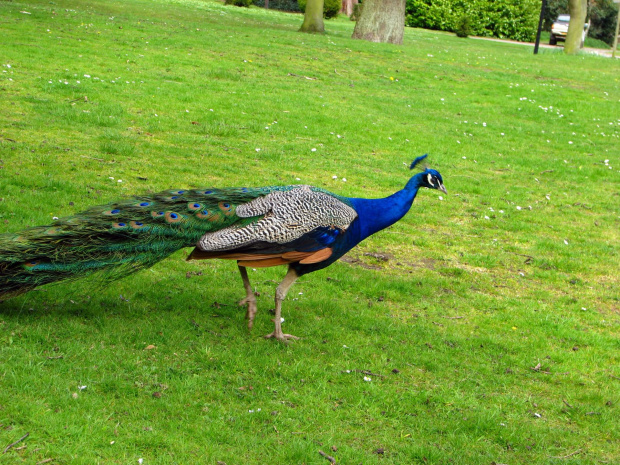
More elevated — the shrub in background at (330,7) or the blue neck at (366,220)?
the shrub in background at (330,7)

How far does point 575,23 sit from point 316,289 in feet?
83.4

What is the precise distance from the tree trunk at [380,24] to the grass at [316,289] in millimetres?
6537

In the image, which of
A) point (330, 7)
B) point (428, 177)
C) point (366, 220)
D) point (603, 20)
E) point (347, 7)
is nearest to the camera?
point (366, 220)

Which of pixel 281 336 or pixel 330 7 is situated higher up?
pixel 330 7

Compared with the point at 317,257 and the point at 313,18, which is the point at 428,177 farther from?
the point at 313,18

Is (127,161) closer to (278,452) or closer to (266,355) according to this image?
(266,355)

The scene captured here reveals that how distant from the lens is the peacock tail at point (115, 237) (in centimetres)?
501

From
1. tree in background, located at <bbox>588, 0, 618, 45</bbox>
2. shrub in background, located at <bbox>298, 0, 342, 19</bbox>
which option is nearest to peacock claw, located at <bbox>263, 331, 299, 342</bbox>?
shrub in background, located at <bbox>298, 0, 342, 19</bbox>

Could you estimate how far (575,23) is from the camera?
1098 inches

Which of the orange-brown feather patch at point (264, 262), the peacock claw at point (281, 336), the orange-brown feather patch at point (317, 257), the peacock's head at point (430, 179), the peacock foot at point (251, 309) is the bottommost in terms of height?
the peacock claw at point (281, 336)

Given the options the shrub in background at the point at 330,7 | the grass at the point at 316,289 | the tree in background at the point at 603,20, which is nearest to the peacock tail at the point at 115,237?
the grass at the point at 316,289

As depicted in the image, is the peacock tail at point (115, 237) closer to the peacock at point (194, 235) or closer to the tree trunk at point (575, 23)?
the peacock at point (194, 235)

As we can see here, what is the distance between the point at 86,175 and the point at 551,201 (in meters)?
7.15

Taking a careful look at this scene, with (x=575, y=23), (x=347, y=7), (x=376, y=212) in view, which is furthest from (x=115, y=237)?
(x=347, y=7)
